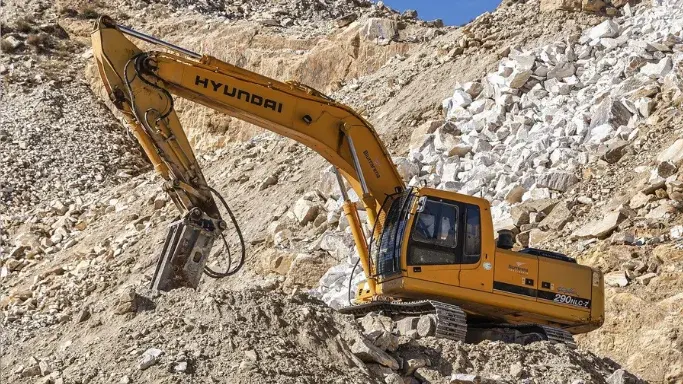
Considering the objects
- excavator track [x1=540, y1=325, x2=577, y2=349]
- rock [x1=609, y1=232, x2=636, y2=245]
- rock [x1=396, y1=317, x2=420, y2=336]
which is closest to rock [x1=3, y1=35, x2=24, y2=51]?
rock [x1=609, y1=232, x2=636, y2=245]

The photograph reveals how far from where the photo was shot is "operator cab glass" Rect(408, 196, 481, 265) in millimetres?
11695

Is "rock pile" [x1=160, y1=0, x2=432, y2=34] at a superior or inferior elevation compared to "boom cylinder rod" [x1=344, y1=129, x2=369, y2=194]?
superior

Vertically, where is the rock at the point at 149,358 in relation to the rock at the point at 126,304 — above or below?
below

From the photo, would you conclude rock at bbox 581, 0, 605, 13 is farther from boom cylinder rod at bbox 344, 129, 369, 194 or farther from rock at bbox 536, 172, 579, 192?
boom cylinder rod at bbox 344, 129, 369, 194

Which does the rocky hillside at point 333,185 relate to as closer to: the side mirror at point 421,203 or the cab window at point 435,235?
the cab window at point 435,235

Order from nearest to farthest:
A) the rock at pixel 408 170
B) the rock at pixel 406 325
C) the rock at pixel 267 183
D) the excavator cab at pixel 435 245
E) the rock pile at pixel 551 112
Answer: the rock at pixel 406 325 < the excavator cab at pixel 435 245 < the rock pile at pixel 551 112 < the rock at pixel 408 170 < the rock at pixel 267 183

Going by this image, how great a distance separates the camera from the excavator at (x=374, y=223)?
11383mm

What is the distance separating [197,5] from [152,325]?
995 inches

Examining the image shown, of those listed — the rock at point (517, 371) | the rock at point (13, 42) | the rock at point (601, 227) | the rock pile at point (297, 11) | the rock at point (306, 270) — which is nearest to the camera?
the rock at point (517, 371)

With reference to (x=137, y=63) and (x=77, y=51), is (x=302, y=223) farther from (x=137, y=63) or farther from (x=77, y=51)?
(x=77, y=51)

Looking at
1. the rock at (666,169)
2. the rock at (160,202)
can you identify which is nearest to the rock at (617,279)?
the rock at (666,169)

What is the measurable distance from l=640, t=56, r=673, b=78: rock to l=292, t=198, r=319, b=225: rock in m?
6.24

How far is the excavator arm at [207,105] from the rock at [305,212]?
5.31 metres

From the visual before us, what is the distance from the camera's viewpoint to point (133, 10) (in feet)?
110
